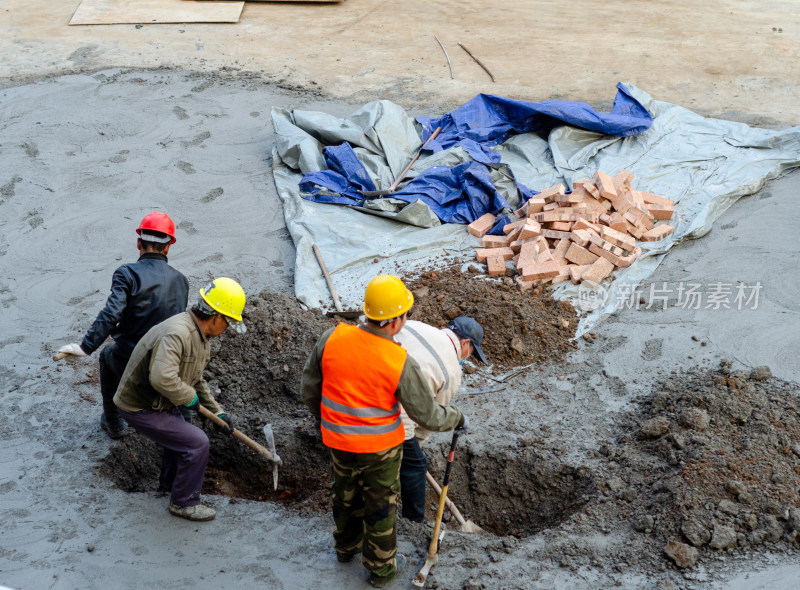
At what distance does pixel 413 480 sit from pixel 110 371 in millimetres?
2063

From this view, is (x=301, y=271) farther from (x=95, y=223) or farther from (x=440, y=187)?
(x=95, y=223)

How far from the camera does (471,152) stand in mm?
7801

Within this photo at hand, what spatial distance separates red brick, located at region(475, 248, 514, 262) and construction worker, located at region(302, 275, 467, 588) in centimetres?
316

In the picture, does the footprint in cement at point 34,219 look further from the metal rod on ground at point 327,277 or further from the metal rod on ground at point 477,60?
the metal rod on ground at point 477,60

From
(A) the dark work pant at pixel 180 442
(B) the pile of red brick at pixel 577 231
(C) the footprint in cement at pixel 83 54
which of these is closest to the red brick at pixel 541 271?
(B) the pile of red brick at pixel 577 231

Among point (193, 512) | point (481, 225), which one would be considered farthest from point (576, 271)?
point (193, 512)

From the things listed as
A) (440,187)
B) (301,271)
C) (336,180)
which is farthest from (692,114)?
(301,271)

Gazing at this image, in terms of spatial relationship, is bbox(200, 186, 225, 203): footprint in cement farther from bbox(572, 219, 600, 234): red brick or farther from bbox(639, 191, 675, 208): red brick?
bbox(639, 191, 675, 208): red brick

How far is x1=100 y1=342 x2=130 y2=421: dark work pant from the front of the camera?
4578 mm

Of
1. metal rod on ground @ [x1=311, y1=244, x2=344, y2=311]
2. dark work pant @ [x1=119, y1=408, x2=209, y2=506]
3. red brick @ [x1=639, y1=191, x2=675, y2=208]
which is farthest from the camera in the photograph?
red brick @ [x1=639, y1=191, x2=675, y2=208]

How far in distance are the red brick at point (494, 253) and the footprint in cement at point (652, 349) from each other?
149 cm

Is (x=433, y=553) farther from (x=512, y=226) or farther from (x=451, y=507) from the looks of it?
(x=512, y=226)

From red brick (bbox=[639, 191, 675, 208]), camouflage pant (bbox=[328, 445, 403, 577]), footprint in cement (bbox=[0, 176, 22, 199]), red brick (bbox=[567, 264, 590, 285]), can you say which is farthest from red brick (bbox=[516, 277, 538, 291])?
footprint in cement (bbox=[0, 176, 22, 199])

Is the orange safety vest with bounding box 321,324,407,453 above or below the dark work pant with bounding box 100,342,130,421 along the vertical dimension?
above
